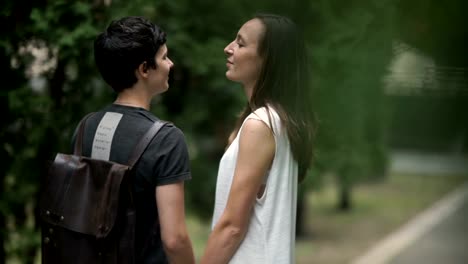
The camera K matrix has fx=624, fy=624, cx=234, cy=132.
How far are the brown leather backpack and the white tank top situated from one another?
33cm

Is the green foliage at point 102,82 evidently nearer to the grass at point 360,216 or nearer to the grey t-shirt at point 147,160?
the grey t-shirt at point 147,160

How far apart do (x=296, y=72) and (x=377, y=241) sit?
7.11 m

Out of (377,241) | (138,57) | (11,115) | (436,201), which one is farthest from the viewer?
(436,201)

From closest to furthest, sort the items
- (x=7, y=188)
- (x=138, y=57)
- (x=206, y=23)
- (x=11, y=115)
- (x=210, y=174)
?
1. (x=138, y=57)
2. (x=11, y=115)
3. (x=7, y=188)
4. (x=206, y=23)
5. (x=210, y=174)

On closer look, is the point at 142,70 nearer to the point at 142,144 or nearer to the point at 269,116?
the point at 142,144

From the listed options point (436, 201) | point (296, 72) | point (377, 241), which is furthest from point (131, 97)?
point (436, 201)

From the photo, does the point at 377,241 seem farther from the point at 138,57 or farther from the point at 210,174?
the point at 138,57

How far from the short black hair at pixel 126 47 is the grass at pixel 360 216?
16.2ft

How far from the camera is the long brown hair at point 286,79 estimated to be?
2.02 meters

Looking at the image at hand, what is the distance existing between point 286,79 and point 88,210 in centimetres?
75

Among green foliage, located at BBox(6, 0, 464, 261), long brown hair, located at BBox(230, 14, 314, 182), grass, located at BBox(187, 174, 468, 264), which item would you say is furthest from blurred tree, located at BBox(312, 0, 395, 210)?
grass, located at BBox(187, 174, 468, 264)

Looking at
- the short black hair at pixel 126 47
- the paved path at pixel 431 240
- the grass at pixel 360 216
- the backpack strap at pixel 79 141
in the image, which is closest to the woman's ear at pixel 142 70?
the short black hair at pixel 126 47

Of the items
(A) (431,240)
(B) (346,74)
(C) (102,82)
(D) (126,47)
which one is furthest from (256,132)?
Answer: (A) (431,240)

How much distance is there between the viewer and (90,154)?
2006 mm
